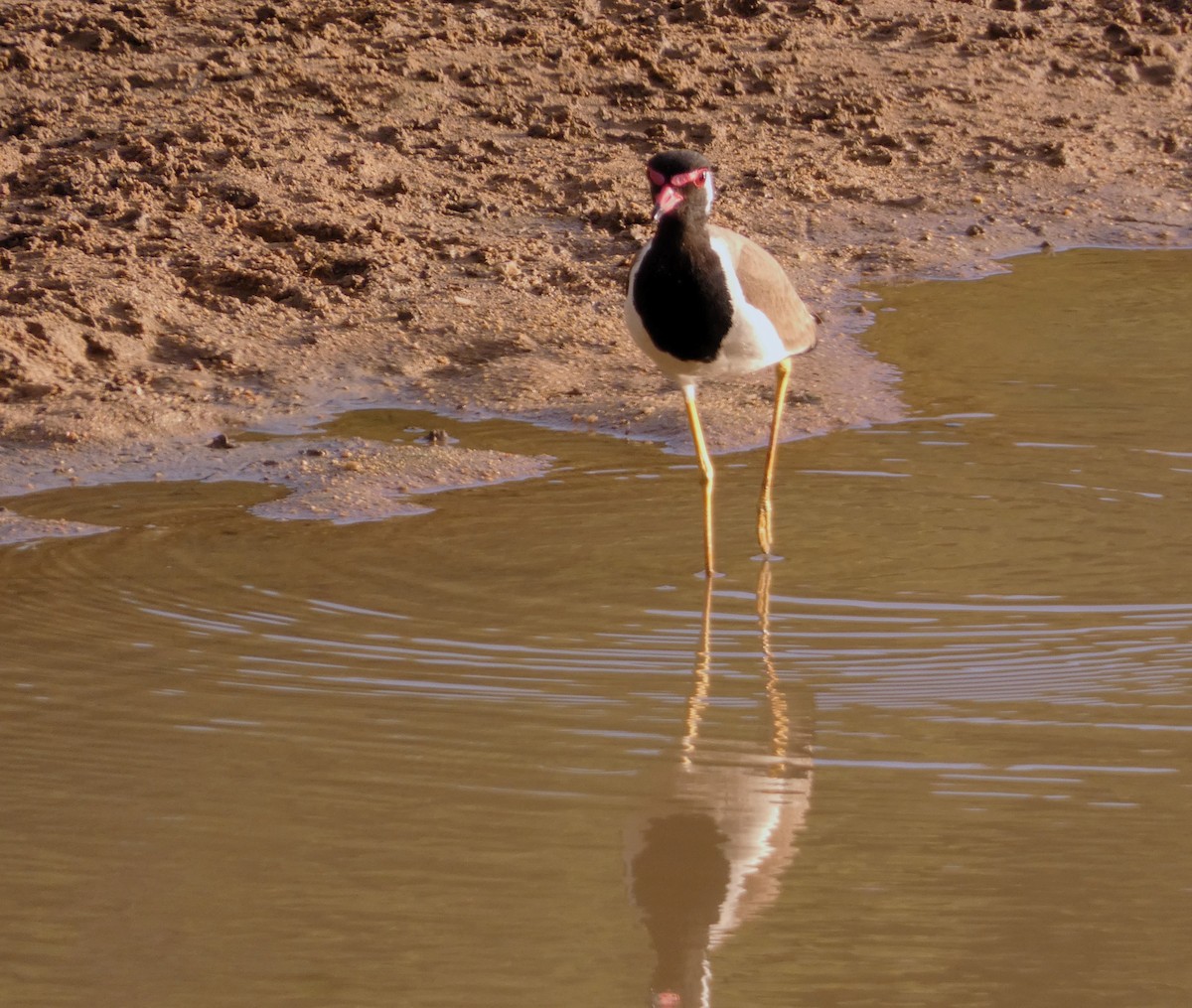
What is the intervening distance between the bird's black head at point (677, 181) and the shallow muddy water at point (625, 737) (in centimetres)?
113

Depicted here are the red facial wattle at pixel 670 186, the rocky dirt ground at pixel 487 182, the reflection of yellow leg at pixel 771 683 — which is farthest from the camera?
the rocky dirt ground at pixel 487 182

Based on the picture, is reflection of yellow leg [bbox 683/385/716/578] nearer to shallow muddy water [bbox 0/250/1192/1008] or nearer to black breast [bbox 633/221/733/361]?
shallow muddy water [bbox 0/250/1192/1008]

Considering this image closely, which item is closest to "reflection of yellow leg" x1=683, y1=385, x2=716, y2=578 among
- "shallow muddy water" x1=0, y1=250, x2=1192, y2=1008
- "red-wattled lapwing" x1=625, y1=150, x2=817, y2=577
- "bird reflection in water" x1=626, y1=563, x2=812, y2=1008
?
"red-wattled lapwing" x1=625, y1=150, x2=817, y2=577

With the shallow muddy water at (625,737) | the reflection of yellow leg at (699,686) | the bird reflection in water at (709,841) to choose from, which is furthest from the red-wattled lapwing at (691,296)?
the bird reflection in water at (709,841)

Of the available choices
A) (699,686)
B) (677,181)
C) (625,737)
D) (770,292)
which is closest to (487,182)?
(770,292)

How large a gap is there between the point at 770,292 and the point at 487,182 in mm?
3632

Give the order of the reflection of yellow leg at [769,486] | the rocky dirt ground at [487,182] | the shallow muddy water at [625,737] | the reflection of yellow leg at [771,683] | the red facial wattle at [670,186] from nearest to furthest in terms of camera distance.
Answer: the shallow muddy water at [625,737]
the reflection of yellow leg at [771,683]
the red facial wattle at [670,186]
the reflection of yellow leg at [769,486]
the rocky dirt ground at [487,182]

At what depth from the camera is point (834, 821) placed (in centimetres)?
382

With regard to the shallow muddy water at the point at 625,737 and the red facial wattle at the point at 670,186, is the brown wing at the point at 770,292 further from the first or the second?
the shallow muddy water at the point at 625,737

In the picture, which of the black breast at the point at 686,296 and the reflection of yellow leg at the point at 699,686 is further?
the black breast at the point at 686,296

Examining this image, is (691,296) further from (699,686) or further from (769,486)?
(699,686)

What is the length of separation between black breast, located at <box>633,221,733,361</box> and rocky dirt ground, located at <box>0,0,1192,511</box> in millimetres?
1370

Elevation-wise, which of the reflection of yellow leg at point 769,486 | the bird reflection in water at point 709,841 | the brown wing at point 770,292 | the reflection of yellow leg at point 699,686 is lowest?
the bird reflection in water at point 709,841

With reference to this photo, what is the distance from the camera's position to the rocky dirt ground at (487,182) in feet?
23.9
